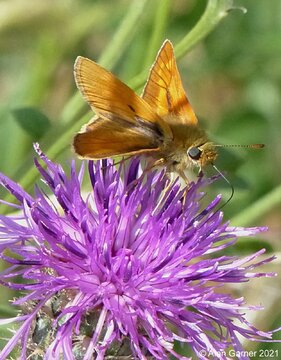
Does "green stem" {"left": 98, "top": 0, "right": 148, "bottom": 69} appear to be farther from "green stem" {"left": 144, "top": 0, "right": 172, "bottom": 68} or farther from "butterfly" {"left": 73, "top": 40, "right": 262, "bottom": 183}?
"butterfly" {"left": 73, "top": 40, "right": 262, "bottom": 183}

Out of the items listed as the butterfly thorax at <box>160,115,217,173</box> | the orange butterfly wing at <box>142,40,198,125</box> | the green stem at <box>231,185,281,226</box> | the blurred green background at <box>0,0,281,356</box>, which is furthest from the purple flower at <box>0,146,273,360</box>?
the green stem at <box>231,185,281,226</box>

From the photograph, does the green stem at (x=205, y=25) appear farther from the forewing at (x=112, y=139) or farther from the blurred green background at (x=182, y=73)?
the forewing at (x=112, y=139)

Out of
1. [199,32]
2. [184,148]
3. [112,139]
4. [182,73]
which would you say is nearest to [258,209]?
[199,32]

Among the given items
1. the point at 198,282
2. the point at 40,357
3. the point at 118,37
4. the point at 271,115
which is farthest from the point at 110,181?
the point at 271,115

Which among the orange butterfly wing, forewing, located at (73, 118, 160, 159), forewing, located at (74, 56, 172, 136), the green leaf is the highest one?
the orange butterfly wing

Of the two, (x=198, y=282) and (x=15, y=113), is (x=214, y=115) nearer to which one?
(x=15, y=113)

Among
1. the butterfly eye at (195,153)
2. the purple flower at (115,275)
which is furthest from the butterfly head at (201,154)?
the purple flower at (115,275)
